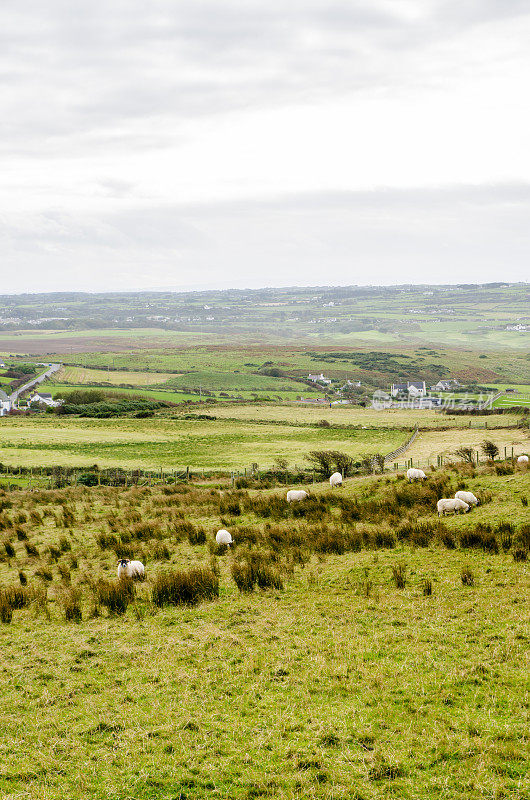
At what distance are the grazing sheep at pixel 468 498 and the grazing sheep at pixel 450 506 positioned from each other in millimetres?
274

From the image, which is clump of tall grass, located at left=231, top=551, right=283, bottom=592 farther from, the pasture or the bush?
the pasture

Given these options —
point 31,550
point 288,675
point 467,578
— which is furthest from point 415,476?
point 288,675

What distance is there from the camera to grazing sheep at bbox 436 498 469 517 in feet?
51.8

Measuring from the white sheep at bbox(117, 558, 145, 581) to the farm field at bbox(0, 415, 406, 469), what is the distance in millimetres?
22193

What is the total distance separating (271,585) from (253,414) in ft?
187

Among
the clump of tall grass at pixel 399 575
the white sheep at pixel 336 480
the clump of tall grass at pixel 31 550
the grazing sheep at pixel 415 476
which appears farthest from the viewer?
the white sheep at pixel 336 480

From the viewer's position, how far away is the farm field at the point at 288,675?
231 inches

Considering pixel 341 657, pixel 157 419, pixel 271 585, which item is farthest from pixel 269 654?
pixel 157 419

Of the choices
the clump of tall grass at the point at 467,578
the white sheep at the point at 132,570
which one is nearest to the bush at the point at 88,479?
the white sheep at the point at 132,570

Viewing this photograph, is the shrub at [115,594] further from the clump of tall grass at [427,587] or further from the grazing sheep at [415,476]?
the grazing sheep at [415,476]

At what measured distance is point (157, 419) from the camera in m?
62.3

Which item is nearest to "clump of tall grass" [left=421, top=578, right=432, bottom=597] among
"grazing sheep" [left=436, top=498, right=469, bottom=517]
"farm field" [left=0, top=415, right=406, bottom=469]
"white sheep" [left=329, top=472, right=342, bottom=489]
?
"grazing sheep" [left=436, top=498, right=469, bottom=517]

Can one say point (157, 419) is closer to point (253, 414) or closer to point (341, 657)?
point (253, 414)

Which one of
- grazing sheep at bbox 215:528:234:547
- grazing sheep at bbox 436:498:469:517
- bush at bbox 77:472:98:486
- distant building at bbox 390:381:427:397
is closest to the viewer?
grazing sheep at bbox 215:528:234:547
